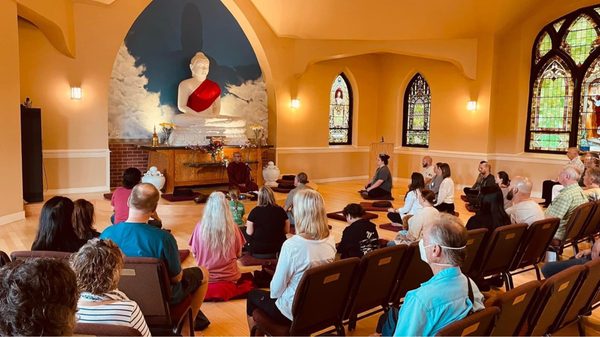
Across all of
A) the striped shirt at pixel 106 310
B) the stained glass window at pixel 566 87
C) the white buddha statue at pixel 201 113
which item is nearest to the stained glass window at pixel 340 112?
the white buddha statue at pixel 201 113

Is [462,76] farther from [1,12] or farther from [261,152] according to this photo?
[1,12]

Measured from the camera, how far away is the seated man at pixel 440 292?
204 cm

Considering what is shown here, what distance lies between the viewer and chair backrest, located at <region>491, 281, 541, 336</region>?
2195mm

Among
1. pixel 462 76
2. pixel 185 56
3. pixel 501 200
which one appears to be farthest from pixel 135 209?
pixel 462 76

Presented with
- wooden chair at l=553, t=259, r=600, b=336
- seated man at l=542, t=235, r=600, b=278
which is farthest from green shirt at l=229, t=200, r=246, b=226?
wooden chair at l=553, t=259, r=600, b=336

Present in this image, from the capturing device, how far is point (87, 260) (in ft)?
6.46

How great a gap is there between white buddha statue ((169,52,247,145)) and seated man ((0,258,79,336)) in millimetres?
8689

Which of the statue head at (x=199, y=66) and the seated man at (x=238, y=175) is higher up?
the statue head at (x=199, y=66)

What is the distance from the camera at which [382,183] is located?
9.62 meters

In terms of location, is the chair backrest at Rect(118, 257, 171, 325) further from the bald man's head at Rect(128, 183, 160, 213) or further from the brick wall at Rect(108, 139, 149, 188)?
the brick wall at Rect(108, 139, 149, 188)

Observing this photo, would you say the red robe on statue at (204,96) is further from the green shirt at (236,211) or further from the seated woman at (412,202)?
the seated woman at (412,202)

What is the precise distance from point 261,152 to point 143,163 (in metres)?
2.51

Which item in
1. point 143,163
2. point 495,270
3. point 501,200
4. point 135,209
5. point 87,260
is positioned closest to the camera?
point 87,260

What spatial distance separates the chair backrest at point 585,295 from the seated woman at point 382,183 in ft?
21.4
